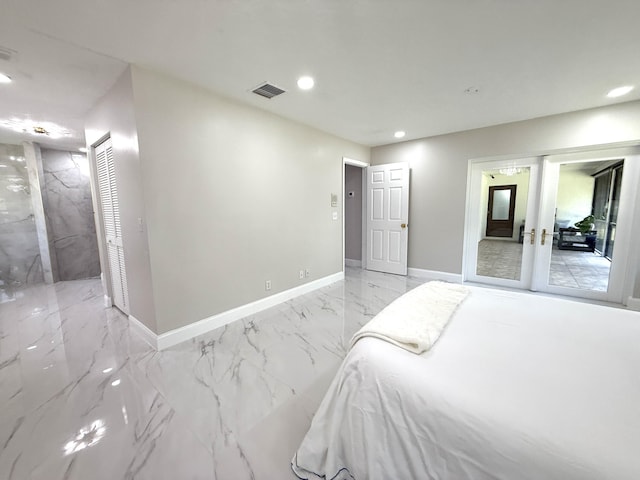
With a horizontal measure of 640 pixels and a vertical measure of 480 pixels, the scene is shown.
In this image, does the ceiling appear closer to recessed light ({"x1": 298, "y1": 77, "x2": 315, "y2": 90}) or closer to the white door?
recessed light ({"x1": 298, "y1": 77, "x2": 315, "y2": 90})

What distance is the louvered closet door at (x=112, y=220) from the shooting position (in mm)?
2898

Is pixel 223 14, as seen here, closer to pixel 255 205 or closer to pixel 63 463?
pixel 255 205

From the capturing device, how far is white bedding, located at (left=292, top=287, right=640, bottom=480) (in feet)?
2.66

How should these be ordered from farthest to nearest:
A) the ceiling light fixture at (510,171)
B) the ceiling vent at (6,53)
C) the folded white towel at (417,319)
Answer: the ceiling light fixture at (510,171) < the ceiling vent at (6,53) < the folded white towel at (417,319)

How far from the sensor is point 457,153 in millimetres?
4289

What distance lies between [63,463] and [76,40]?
8.97 ft

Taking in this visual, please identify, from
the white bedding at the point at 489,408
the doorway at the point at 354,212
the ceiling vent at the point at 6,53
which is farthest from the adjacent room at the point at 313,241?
the doorway at the point at 354,212

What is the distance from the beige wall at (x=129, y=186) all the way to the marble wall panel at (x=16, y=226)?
3.26 m

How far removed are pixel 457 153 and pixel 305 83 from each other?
297cm

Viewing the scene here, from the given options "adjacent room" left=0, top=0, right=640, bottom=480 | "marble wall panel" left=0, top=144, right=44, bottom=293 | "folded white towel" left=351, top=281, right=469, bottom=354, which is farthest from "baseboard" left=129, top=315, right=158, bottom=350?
"marble wall panel" left=0, top=144, right=44, bottom=293

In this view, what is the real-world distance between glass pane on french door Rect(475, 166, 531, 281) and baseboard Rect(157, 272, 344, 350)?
297cm

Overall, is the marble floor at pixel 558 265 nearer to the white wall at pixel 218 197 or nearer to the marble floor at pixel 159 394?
the marble floor at pixel 159 394

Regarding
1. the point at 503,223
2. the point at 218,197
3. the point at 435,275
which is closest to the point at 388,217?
the point at 435,275

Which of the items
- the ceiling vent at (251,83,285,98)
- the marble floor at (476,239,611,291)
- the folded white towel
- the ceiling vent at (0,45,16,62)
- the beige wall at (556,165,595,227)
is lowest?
the marble floor at (476,239,611,291)
